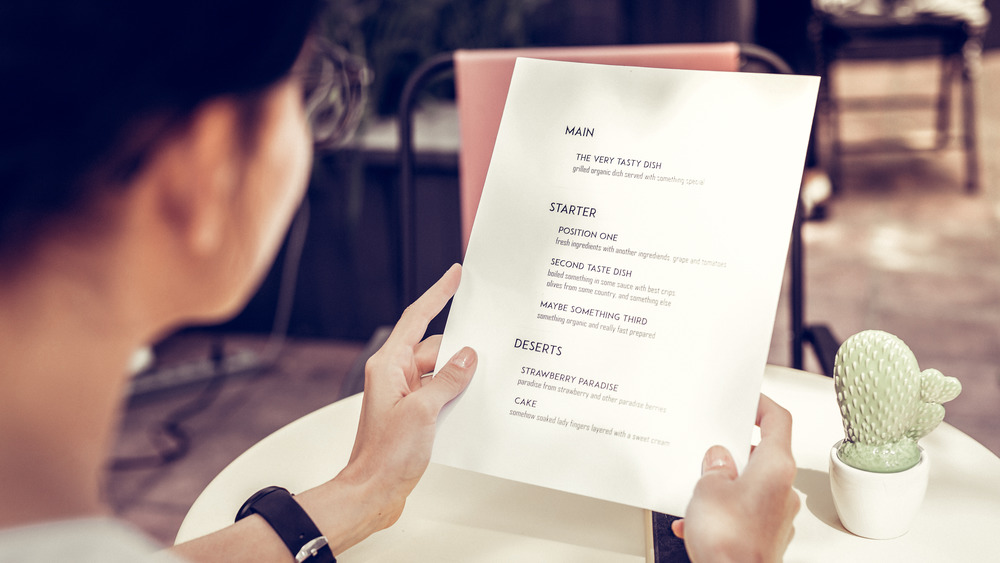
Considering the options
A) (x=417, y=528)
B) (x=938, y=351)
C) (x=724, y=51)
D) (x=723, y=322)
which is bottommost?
(x=938, y=351)

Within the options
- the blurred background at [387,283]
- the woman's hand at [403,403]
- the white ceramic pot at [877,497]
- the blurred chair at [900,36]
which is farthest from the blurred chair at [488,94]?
the blurred chair at [900,36]

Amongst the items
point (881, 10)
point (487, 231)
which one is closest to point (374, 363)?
point (487, 231)

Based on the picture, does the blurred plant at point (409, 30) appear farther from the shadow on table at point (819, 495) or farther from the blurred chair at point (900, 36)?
the shadow on table at point (819, 495)

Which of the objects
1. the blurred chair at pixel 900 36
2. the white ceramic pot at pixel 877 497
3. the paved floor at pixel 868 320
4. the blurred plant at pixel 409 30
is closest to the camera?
the white ceramic pot at pixel 877 497

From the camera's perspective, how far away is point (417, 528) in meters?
0.71

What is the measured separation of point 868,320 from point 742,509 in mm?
2069

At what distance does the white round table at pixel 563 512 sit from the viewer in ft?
2.15

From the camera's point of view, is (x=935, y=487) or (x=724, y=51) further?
(x=724, y=51)

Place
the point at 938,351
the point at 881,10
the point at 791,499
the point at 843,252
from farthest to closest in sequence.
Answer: the point at 881,10 < the point at 843,252 < the point at 938,351 < the point at 791,499

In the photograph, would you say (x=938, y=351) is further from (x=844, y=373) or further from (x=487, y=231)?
(x=487, y=231)

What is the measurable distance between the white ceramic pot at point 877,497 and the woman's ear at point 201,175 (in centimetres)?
52

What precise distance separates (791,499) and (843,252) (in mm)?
2565

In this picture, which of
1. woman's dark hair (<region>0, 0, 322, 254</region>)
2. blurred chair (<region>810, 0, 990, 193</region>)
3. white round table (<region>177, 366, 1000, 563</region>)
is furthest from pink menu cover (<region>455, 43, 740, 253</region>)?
blurred chair (<region>810, 0, 990, 193</region>)

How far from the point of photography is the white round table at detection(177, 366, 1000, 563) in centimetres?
66
